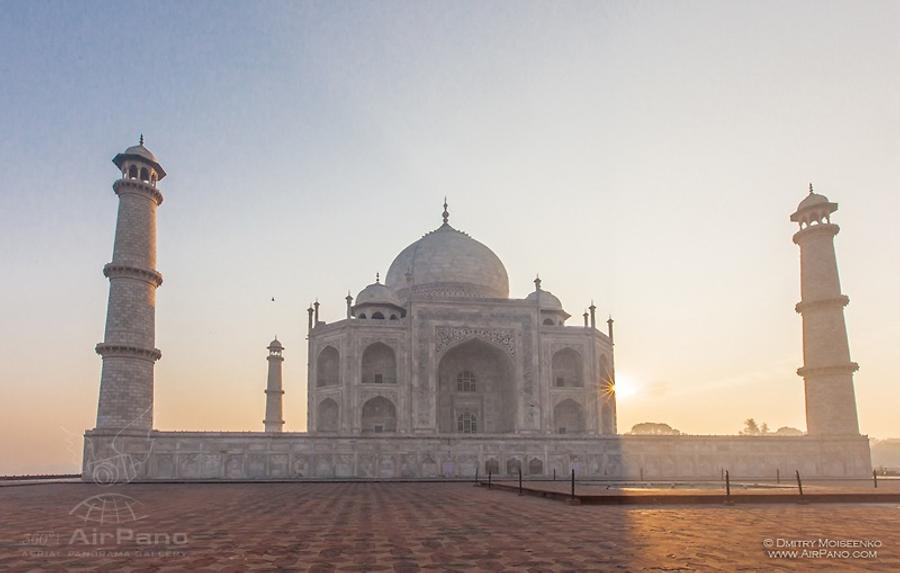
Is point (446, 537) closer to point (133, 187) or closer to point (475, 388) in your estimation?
point (133, 187)

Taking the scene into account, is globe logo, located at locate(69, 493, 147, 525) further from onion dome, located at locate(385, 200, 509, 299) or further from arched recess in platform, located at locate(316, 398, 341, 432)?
onion dome, located at locate(385, 200, 509, 299)

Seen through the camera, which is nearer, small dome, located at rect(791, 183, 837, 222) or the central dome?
small dome, located at rect(791, 183, 837, 222)

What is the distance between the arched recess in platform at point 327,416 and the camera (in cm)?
3784

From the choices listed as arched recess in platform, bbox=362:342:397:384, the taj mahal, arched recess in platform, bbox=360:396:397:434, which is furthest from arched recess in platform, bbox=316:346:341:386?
arched recess in platform, bbox=360:396:397:434

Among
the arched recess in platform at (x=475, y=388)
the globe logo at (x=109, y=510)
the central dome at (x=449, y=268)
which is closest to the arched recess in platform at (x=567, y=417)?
the arched recess in platform at (x=475, y=388)

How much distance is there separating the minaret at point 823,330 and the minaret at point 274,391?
3014cm

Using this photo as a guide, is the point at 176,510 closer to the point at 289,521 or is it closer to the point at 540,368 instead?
the point at 289,521

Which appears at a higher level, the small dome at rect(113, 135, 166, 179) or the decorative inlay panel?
the small dome at rect(113, 135, 166, 179)

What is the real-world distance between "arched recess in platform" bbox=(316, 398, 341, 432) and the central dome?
26.9ft

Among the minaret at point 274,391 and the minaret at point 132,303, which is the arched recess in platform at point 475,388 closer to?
the minaret at point 274,391

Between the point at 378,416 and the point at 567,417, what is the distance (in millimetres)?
10022

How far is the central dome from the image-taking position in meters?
43.4

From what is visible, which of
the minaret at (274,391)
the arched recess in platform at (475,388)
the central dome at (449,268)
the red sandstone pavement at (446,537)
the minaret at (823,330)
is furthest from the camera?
the minaret at (274,391)

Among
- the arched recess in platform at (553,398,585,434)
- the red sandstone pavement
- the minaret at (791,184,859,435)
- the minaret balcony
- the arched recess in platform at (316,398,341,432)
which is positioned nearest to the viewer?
the red sandstone pavement
